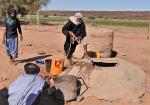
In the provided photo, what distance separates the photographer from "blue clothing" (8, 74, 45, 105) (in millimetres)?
7105

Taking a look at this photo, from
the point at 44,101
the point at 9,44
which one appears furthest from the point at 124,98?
the point at 9,44

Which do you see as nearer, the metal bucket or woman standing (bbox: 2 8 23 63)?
the metal bucket

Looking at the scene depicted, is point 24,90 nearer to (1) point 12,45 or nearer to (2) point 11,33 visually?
(2) point 11,33

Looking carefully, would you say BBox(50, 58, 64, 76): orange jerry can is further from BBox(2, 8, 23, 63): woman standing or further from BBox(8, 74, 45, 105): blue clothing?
BBox(8, 74, 45, 105): blue clothing

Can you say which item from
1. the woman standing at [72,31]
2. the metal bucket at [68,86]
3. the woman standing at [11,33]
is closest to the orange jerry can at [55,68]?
the woman standing at [72,31]

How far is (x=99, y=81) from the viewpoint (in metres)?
10.1

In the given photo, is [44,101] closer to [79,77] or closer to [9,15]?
[79,77]

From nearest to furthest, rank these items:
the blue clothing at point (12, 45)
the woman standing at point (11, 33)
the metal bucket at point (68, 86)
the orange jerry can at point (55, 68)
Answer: the metal bucket at point (68, 86), the orange jerry can at point (55, 68), the woman standing at point (11, 33), the blue clothing at point (12, 45)

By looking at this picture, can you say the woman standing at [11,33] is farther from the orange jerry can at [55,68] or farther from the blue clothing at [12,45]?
the orange jerry can at [55,68]

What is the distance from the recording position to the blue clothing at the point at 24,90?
23.3 feet

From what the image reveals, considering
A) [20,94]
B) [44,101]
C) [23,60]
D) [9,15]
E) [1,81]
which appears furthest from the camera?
[23,60]

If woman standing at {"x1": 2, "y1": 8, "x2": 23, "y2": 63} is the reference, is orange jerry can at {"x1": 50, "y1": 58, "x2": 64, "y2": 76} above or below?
below

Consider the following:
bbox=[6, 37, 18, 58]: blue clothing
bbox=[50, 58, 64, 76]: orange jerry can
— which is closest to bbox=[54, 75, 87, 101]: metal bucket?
bbox=[50, 58, 64, 76]: orange jerry can

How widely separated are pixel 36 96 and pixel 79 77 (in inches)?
121
